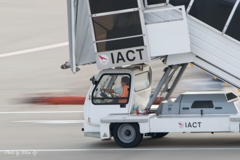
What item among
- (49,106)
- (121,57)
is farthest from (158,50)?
(49,106)

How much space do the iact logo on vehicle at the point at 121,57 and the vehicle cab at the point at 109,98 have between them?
52 centimetres

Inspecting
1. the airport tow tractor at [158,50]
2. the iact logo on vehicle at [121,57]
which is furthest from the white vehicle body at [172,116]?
the iact logo on vehicle at [121,57]

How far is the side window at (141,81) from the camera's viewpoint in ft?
34.9

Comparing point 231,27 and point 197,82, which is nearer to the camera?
point 231,27

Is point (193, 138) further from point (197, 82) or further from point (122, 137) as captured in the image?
point (197, 82)

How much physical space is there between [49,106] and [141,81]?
22.9ft

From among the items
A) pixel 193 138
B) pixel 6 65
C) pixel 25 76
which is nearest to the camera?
pixel 193 138

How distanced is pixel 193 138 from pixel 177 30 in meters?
3.23

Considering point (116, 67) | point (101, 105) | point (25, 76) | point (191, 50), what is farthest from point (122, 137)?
point (25, 76)

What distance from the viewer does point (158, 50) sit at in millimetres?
9898

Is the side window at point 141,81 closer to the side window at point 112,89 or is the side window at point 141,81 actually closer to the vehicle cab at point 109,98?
the vehicle cab at point 109,98

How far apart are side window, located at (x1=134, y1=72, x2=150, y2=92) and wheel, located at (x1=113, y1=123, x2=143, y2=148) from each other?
97 centimetres

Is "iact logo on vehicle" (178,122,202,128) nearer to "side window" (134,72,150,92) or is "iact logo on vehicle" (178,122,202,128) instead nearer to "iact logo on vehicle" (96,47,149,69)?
"side window" (134,72,150,92)

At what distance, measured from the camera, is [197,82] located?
20.4 metres
